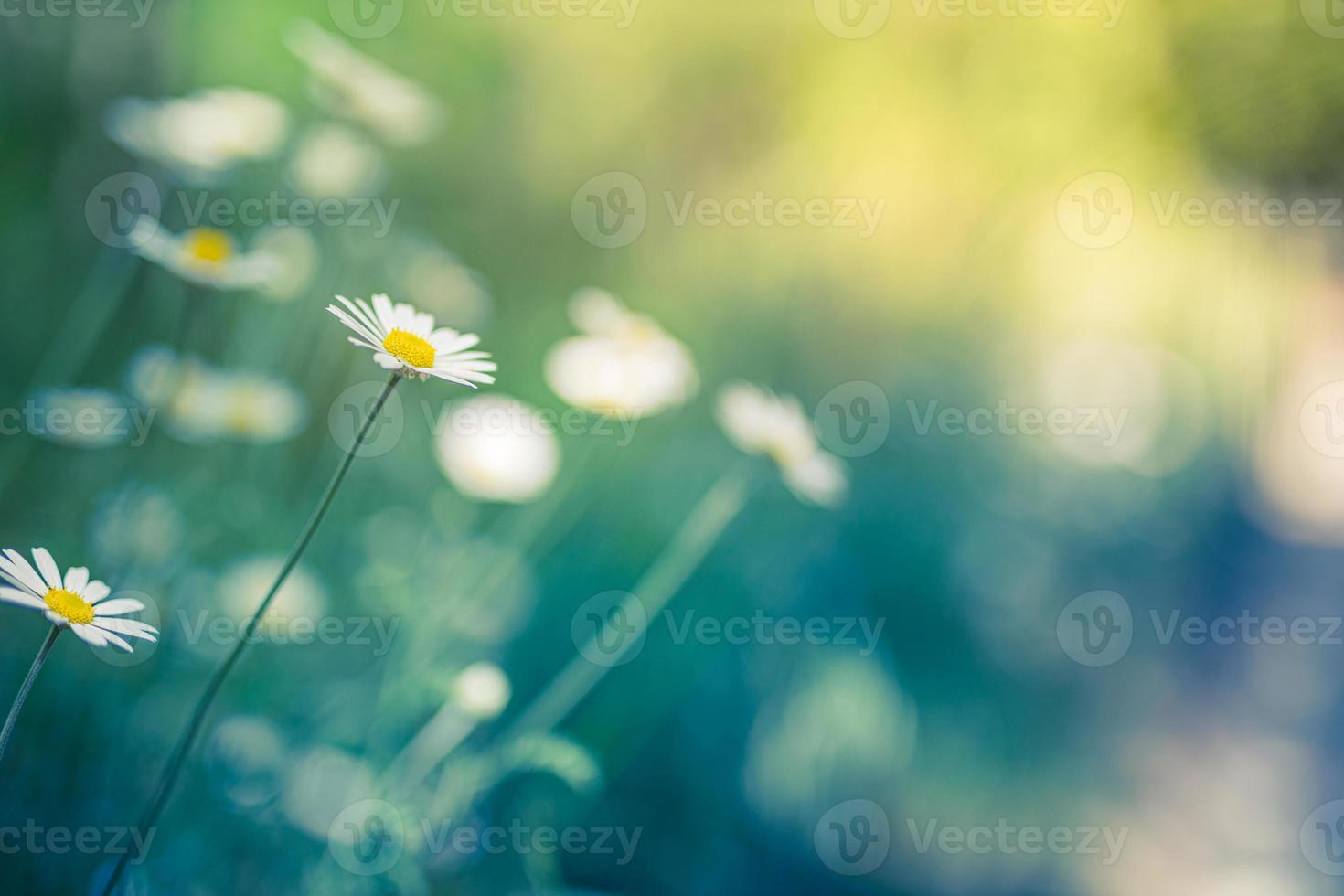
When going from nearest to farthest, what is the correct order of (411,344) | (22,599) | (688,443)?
1. (22,599)
2. (411,344)
3. (688,443)

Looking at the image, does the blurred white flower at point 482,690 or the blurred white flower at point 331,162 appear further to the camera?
the blurred white flower at point 331,162

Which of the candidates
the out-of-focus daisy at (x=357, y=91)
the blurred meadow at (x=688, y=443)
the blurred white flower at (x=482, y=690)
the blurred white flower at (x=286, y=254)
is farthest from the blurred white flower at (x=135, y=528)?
the out-of-focus daisy at (x=357, y=91)

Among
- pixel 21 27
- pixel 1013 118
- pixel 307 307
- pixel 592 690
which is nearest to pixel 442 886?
pixel 592 690

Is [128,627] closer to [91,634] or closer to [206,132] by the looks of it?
[91,634]

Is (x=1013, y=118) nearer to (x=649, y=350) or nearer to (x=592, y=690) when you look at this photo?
(x=649, y=350)

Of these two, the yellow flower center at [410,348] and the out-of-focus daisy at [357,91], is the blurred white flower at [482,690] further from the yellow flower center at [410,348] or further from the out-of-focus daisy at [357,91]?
the out-of-focus daisy at [357,91]

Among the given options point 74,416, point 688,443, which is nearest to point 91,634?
point 74,416
